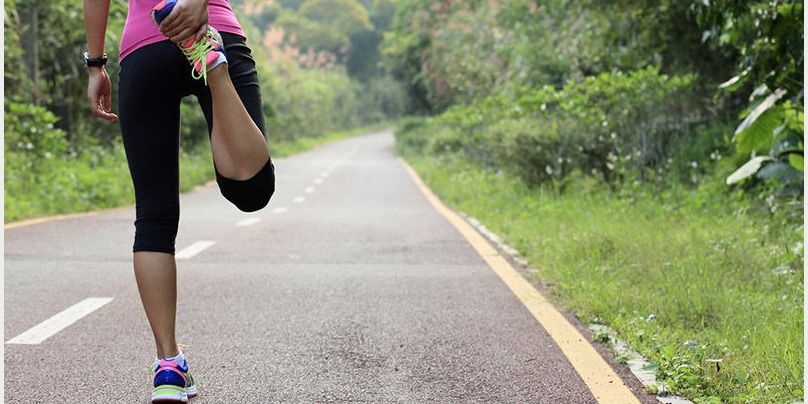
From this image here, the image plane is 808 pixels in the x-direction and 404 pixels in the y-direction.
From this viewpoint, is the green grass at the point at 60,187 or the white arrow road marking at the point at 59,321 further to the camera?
the green grass at the point at 60,187

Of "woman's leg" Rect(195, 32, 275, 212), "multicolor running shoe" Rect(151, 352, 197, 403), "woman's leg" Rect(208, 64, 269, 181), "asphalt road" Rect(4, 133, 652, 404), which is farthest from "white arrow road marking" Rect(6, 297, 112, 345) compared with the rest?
"woman's leg" Rect(208, 64, 269, 181)

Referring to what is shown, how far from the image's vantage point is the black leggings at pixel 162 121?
2639mm

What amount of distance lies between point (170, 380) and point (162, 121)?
28.5 inches

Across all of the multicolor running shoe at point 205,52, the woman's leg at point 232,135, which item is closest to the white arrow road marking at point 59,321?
the woman's leg at point 232,135

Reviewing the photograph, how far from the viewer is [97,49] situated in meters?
2.88

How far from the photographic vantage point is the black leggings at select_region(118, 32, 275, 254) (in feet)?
8.66

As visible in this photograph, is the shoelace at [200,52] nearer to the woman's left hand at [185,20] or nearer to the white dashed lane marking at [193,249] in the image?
the woman's left hand at [185,20]

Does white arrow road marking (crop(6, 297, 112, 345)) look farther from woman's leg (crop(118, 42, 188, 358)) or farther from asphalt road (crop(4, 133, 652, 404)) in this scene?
woman's leg (crop(118, 42, 188, 358))

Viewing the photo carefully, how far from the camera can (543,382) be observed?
131 inches

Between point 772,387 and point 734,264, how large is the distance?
2.90 m

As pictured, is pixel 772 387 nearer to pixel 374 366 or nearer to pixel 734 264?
pixel 374 366

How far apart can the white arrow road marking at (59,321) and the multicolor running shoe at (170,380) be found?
1368 mm

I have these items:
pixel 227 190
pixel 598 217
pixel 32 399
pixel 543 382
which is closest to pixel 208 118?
pixel 227 190

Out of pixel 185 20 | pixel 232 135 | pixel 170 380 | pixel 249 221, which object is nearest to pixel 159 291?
pixel 170 380
